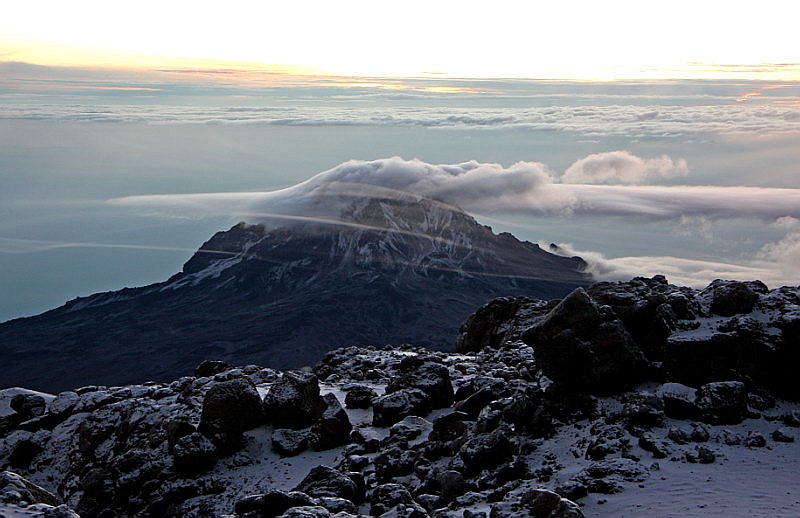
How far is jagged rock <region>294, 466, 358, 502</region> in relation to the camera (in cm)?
2842

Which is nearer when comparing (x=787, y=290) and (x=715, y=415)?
(x=715, y=415)

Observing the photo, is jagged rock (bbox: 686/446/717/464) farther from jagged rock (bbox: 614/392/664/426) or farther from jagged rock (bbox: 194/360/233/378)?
jagged rock (bbox: 194/360/233/378)

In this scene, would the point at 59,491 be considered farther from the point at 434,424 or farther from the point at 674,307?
the point at 674,307

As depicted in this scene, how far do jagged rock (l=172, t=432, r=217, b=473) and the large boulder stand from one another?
56.1 feet

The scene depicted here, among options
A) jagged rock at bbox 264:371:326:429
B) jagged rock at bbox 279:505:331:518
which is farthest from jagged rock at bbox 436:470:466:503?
→ jagged rock at bbox 264:371:326:429

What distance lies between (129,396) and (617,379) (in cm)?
3141

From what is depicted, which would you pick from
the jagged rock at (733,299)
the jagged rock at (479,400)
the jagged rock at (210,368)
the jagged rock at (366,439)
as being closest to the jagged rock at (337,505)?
the jagged rock at (366,439)

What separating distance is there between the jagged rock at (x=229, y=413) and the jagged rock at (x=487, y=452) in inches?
537

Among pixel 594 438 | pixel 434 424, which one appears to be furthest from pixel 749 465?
pixel 434 424

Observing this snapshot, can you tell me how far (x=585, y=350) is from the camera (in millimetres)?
33219

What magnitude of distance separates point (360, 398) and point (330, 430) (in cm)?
535

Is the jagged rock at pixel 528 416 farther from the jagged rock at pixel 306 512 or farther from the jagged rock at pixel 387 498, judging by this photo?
the jagged rock at pixel 306 512

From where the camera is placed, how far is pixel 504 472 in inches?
1122

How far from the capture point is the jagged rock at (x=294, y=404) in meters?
38.9
